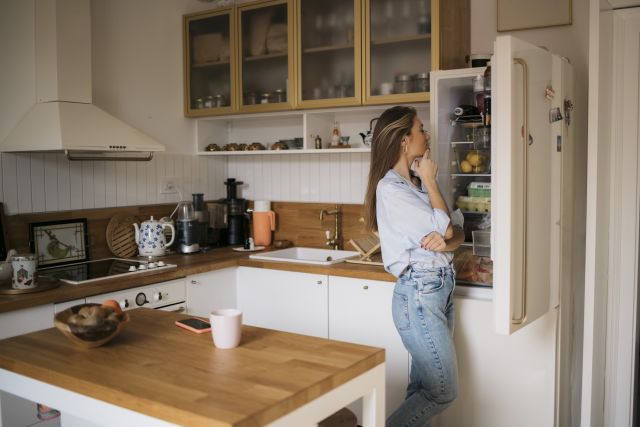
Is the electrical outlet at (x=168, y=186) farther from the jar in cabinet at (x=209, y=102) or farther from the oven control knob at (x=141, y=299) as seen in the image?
the oven control knob at (x=141, y=299)

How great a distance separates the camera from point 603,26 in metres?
2.56

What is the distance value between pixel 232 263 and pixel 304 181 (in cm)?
76

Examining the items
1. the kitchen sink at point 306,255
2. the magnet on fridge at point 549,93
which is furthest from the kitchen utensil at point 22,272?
the magnet on fridge at point 549,93

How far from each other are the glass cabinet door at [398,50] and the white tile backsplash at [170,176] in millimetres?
548

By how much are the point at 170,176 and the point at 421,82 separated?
5.41 ft

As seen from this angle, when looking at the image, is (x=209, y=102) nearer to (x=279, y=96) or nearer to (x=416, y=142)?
(x=279, y=96)

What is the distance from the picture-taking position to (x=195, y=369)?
160 centimetres

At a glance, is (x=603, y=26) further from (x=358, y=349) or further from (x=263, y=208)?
(x=263, y=208)

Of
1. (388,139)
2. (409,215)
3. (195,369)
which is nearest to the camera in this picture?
(195,369)

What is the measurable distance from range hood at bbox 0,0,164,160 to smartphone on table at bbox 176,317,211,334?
119 centimetres

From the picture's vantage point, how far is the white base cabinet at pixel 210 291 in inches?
130

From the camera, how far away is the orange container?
400 cm

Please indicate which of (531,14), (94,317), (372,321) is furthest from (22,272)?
(531,14)

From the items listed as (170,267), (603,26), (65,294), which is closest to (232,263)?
(170,267)
